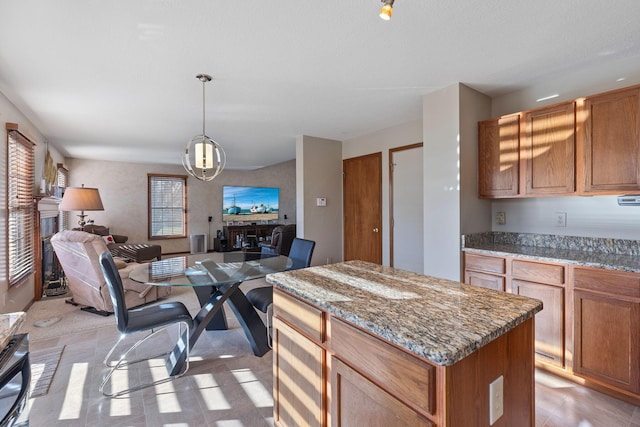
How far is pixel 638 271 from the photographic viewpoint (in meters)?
1.77

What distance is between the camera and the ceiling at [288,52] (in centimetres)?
178

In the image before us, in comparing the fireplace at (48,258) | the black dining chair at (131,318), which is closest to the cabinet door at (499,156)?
the black dining chair at (131,318)

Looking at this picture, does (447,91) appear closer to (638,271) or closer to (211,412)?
(638,271)

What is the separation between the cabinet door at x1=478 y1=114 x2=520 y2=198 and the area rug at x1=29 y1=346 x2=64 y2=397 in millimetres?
3820

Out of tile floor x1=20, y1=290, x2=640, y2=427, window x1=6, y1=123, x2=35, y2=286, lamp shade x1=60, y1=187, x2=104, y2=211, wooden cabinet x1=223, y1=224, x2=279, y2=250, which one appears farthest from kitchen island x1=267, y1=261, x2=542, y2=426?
wooden cabinet x1=223, y1=224, x2=279, y2=250

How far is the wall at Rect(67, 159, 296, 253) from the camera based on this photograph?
22.5 ft

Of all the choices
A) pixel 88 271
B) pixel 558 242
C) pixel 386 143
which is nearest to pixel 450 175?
pixel 558 242

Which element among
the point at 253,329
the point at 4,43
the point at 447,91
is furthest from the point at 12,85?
the point at 447,91

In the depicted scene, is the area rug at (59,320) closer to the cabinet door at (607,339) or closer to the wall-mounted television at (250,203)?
the cabinet door at (607,339)

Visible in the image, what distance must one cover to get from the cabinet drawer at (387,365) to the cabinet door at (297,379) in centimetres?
17

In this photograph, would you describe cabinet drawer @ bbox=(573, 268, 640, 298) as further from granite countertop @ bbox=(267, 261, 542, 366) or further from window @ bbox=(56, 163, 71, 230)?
window @ bbox=(56, 163, 71, 230)

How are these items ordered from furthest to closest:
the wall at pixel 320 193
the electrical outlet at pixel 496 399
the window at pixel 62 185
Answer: the window at pixel 62 185 < the wall at pixel 320 193 < the electrical outlet at pixel 496 399

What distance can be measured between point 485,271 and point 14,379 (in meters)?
2.85

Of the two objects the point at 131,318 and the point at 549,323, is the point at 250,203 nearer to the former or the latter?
the point at 131,318
